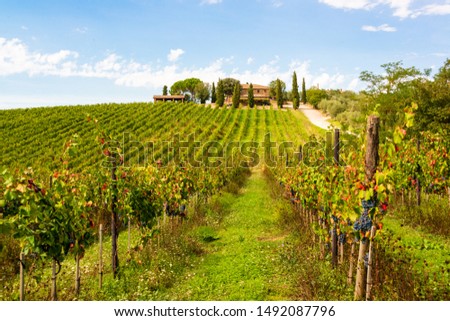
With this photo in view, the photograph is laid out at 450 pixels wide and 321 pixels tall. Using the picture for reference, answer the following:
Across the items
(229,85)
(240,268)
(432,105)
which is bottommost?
(240,268)

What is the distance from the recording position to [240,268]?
6.79 meters

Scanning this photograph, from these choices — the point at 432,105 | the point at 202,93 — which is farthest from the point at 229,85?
the point at 432,105

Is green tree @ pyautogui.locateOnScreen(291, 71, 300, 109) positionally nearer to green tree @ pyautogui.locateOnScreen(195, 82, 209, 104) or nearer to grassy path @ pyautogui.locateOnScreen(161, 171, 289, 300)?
green tree @ pyautogui.locateOnScreen(195, 82, 209, 104)

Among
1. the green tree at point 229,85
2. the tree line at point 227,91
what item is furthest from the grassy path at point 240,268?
the green tree at point 229,85

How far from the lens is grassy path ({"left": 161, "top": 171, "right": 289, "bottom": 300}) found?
570 centimetres

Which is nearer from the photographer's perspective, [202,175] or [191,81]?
[202,175]

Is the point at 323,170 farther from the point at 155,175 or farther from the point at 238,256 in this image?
the point at 155,175

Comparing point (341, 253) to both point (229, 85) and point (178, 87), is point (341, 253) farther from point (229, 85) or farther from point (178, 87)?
point (178, 87)

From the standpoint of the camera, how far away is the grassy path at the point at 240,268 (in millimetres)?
5699

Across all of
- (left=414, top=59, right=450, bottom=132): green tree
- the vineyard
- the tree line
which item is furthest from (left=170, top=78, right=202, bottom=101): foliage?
the vineyard

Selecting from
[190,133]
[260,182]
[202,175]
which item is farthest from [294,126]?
[202,175]

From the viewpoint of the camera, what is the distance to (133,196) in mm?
7461

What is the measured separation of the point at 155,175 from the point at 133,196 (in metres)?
2.17

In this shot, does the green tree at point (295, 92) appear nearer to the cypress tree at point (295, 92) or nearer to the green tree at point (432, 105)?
the cypress tree at point (295, 92)
